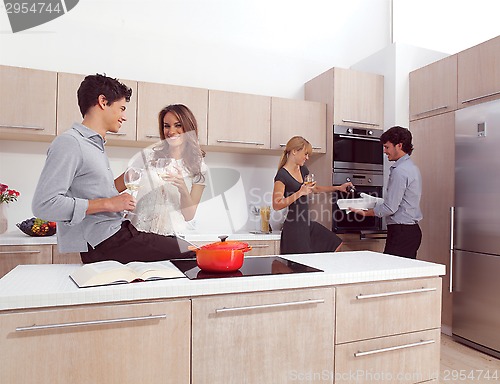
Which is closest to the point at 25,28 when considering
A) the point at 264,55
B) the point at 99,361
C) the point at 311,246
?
the point at 264,55

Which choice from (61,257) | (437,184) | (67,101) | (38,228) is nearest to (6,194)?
(38,228)

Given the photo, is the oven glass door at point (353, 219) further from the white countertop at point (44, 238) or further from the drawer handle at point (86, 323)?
the drawer handle at point (86, 323)

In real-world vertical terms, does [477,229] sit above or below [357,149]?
below

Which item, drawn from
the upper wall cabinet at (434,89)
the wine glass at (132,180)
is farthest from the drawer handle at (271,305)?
the upper wall cabinet at (434,89)

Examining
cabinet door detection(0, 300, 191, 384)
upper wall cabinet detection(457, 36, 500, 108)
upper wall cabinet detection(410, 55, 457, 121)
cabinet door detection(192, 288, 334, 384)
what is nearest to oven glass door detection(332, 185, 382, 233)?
upper wall cabinet detection(410, 55, 457, 121)

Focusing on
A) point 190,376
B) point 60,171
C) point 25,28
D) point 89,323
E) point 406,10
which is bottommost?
point 190,376

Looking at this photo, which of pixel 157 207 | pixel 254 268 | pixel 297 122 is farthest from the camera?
pixel 297 122

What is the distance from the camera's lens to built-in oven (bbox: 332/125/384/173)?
3.81 meters

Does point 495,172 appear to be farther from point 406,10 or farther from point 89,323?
point 89,323

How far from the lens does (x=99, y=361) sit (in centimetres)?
125

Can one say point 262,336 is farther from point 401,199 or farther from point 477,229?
Result: point 477,229

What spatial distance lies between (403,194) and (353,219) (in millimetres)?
714

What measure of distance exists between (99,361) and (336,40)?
4069 millimetres

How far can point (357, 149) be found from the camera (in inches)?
152
